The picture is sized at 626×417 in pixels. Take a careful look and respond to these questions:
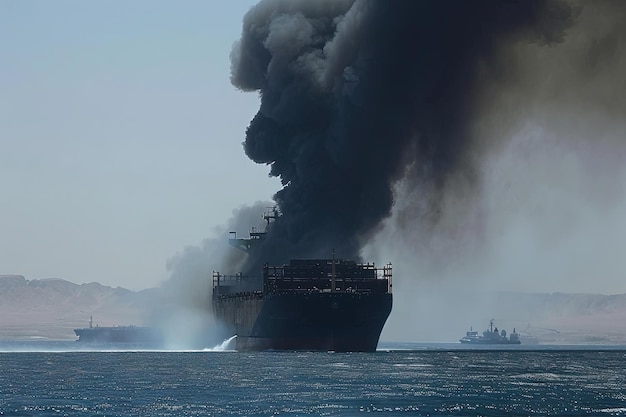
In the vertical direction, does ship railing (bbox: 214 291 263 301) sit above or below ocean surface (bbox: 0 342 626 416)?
above

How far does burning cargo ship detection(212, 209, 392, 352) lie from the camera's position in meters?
144

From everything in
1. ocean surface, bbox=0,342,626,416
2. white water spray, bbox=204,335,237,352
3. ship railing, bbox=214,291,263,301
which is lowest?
ocean surface, bbox=0,342,626,416

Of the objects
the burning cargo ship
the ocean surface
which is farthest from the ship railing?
the ocean surface

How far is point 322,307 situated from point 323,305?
296 millimetres

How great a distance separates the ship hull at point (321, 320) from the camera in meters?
144

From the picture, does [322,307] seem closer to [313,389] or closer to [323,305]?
[323,305]

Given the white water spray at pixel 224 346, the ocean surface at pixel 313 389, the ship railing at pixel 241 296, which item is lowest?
the ocean surface at pixel 313 389

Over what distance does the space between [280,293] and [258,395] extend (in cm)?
5933

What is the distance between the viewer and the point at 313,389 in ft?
296

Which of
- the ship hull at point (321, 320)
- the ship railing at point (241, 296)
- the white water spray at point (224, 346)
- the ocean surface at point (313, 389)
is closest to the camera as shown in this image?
the ocean surface at point (313, 389)

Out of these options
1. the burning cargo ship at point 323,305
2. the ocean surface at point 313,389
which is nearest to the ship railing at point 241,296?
the burning cargo ship at point 323,305

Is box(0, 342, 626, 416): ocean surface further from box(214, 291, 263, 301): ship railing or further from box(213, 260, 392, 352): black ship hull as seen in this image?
box(214, 291, 263, 301): ship railing

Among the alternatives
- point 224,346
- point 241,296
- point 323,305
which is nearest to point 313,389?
point 323,305

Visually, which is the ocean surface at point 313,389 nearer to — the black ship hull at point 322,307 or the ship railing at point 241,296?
the black ship hull at point 322,307
